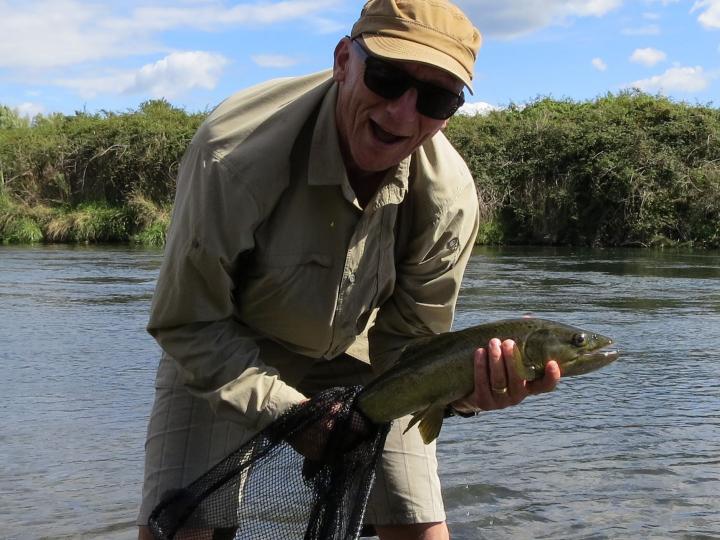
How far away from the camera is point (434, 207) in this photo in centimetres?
328

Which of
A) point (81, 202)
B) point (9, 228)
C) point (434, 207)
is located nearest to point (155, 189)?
point (81, 202)

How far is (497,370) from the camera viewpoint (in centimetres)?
300

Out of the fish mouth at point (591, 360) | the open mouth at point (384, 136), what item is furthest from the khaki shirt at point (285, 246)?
the fish mouth at point (591, 360)

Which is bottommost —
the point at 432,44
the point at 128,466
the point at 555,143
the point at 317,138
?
the point at 128,466

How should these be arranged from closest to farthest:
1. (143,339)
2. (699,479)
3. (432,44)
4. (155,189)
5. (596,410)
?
(432,44) → (699,479) → (596,410) → (143,339) → (155,189)

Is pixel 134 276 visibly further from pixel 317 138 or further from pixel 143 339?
pixel 317 138

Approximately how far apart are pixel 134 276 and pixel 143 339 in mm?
7532

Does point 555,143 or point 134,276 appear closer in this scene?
point 134,276

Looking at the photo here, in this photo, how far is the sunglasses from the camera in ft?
9.30

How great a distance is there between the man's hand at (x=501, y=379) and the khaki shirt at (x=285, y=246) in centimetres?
46

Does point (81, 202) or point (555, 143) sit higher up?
point (555, 143)

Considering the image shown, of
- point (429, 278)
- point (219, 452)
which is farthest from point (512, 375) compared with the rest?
point (219, 452)

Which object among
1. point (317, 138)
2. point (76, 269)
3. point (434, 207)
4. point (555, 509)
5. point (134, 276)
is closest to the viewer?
point (317, 138)

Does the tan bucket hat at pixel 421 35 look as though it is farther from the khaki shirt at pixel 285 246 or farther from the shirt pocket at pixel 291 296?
the shirt pocket at pixel 291 296
